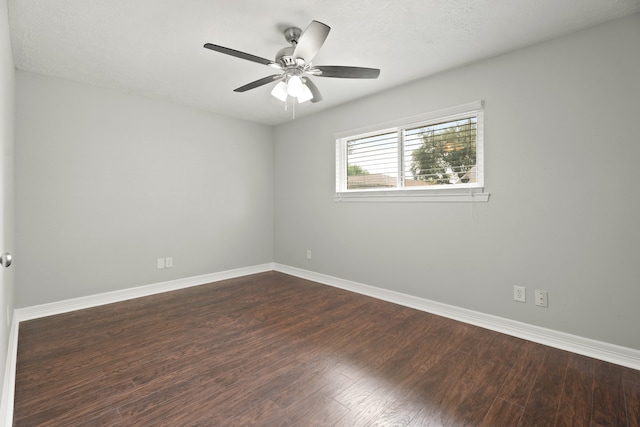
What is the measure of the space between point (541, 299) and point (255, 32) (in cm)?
310

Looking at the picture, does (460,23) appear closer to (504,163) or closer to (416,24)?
(416,24)

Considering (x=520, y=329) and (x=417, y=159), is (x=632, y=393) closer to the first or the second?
(x=520, y=329)

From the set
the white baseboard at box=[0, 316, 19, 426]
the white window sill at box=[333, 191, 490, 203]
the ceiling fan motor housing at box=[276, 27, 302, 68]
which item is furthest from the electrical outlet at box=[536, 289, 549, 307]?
the white baseboard at box=[0, 316, 19, 426]

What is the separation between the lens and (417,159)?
10.6 ft

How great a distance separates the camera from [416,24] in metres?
2.15

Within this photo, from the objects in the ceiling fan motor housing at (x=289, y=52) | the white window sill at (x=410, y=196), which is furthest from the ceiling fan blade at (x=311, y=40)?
the white window sill at (x=410, y=196)

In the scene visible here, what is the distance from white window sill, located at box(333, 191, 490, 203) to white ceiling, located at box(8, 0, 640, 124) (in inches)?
47.6

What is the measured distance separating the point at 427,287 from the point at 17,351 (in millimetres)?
3496

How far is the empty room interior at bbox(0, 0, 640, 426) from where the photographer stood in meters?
1.77

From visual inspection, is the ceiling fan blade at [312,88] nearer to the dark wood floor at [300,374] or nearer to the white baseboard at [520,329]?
the dark wood floor at [300,374]

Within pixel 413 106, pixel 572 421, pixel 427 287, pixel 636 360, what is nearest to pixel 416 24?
pixel 413 106

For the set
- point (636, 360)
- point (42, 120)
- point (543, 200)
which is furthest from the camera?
point (42, 120)

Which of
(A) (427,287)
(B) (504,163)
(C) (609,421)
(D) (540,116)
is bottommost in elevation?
(C) (609,421)

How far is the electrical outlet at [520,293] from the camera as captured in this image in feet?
8.06
